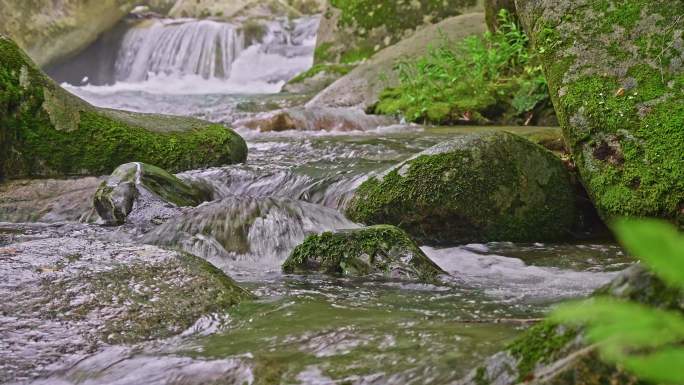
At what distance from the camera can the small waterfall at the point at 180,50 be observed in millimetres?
20344

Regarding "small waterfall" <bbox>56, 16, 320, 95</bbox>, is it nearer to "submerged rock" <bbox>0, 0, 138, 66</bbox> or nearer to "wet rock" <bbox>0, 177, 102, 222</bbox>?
"submerged rock" <bbox>0, 0, 138, 66</bbox>

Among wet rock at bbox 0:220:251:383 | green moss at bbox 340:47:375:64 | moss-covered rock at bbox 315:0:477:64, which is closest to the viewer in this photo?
wet rock at bbox 0:220:251:383

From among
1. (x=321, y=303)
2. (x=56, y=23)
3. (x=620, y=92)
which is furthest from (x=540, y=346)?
(x=56, y=23)

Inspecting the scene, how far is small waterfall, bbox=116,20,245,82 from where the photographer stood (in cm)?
2034

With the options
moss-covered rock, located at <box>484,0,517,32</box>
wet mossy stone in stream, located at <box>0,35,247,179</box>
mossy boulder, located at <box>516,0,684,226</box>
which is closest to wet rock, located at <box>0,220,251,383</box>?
mossy boulder, located at <box>516,0,684,226</box>

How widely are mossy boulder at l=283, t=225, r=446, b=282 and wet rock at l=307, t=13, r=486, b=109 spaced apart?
749 centimetres

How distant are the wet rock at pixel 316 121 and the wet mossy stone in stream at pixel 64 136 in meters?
3.05

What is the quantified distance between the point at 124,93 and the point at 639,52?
43.8ft

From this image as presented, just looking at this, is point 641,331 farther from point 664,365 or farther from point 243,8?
point 243,8

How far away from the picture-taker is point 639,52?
16.6 ft

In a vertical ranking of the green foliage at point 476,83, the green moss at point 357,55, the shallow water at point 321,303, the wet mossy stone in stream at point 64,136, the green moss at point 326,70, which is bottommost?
the shallow water at point 321,303

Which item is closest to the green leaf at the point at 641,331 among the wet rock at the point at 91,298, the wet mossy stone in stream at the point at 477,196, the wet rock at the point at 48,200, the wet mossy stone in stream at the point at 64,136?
the wet rock at the point at 91,298

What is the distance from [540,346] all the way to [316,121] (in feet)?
28.3

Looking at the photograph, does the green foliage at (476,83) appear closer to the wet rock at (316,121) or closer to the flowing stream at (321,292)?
the wet rock at (316,121)
